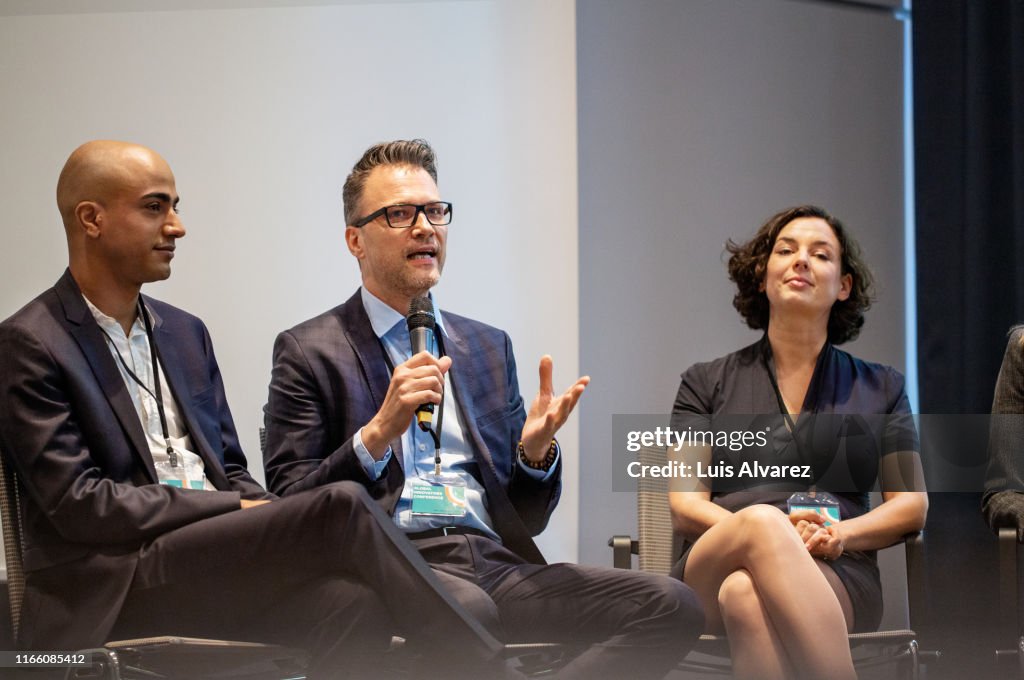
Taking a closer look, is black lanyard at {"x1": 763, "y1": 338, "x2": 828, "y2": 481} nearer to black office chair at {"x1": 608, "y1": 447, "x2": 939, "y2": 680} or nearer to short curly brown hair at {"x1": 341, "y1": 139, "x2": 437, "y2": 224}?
black office chair at {"x1": 608, "y1": 447, "x2": 939, "y2": 680}

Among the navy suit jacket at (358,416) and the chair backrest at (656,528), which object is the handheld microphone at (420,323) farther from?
the chair backrest at (656,528)

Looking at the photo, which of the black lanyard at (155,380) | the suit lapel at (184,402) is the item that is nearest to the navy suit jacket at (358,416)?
the suit lapel at (184,402)

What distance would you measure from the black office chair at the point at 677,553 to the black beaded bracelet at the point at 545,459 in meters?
0.32

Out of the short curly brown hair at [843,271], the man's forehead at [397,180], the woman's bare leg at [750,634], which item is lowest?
the woman's bare leg at [750,634]

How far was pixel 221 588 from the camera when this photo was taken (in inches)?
92.0

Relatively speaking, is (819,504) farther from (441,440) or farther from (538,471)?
(441,440)

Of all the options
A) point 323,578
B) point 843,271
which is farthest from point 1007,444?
point 323,578

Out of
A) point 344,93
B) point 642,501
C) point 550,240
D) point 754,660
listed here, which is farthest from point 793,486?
point 344,93

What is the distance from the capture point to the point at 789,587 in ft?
8.43

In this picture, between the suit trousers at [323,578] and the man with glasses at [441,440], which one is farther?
the man with glasses at [441,440]

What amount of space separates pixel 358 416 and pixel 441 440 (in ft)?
0.73

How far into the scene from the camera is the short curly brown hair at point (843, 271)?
3.40 metres

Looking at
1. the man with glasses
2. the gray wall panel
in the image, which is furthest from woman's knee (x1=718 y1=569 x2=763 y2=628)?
the gray wall panel

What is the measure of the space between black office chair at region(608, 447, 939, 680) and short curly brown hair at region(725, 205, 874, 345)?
59 centimetres
